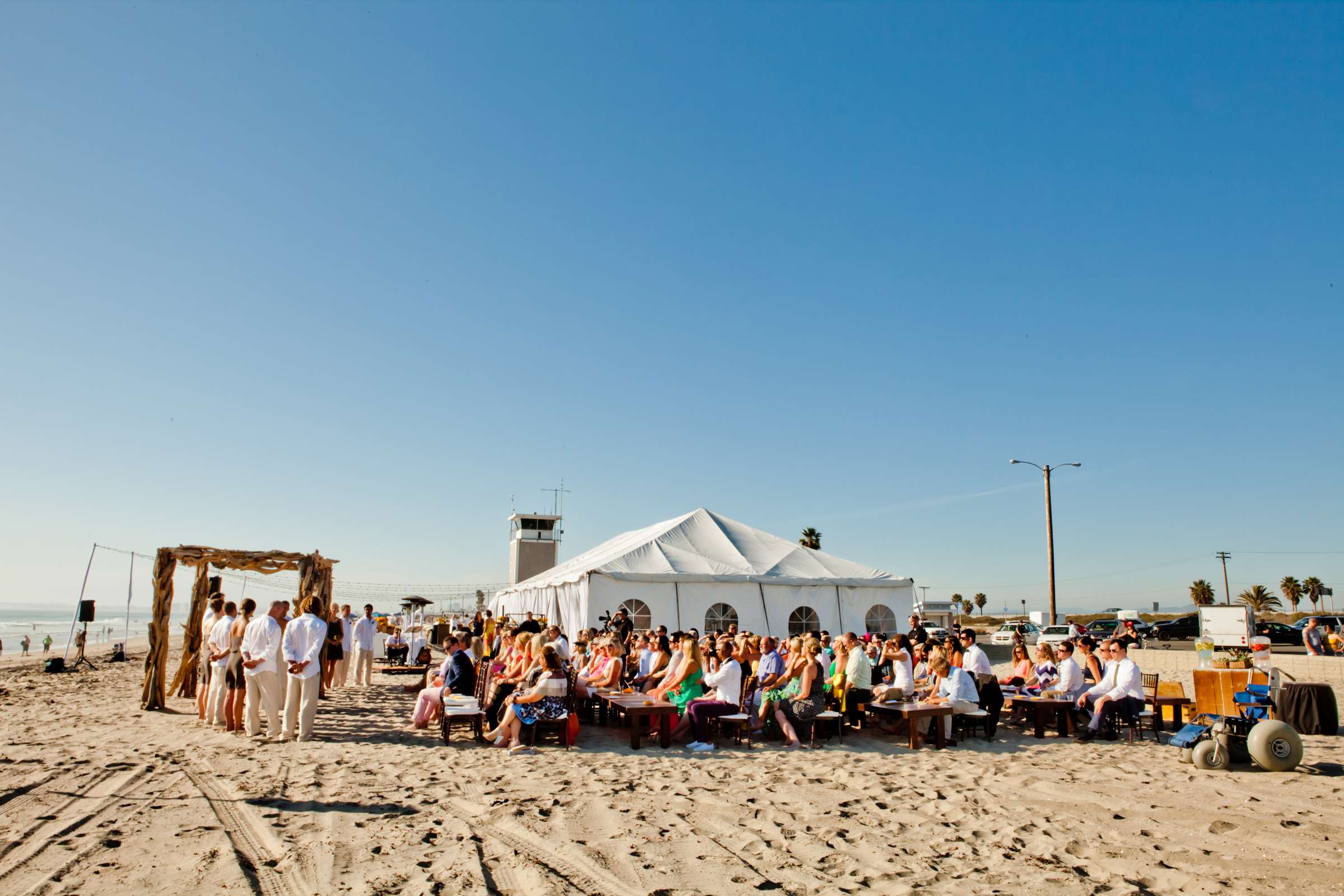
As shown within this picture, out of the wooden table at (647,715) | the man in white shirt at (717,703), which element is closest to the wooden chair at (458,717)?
the wooden table at (647,715)

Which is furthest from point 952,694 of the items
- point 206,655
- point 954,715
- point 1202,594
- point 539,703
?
point 1202,594

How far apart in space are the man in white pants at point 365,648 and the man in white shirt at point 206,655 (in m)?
3.68

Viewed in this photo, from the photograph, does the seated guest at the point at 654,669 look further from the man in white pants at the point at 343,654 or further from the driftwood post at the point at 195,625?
the driftwood post at the point at 195,625

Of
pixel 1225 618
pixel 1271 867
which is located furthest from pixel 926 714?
pixel 1225 618

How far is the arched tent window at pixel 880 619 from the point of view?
2097 cm

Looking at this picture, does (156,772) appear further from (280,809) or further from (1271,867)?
(1271,867)

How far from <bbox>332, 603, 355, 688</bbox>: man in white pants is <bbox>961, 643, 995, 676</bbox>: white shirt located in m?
9.16

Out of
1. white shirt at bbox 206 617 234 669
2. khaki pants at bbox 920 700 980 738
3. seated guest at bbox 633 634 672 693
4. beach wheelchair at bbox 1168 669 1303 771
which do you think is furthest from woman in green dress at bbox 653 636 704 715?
white shirt at bbox 206 617 234 669

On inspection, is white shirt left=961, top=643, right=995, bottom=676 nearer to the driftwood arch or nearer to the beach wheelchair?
the beach wheelchair

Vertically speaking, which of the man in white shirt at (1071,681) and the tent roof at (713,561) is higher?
the tent roof at (713,561)

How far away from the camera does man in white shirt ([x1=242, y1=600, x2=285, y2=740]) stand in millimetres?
8523

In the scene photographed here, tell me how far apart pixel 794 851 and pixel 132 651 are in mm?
32245

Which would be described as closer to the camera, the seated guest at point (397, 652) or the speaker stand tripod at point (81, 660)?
the speaker stand tripod at point (81, 660)

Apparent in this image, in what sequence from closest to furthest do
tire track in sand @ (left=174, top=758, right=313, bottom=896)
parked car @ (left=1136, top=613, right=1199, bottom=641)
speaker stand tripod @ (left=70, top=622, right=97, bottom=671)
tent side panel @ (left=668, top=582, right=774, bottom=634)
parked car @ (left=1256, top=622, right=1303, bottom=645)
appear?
1. tire track in sand @ (left=174, top=758, right=313, bottom=896)
2. speaker stand tripod @ (left=70, top=622, right=97, bottom=671)
3. tent side panel @ (left=668, top=582, right=774, bottom=634)
4. parked car @ (left=1256, top=622, right=1303, bottom=645)
5. parked car @ (left=1136, top=613, right=1199, bottom=641)
